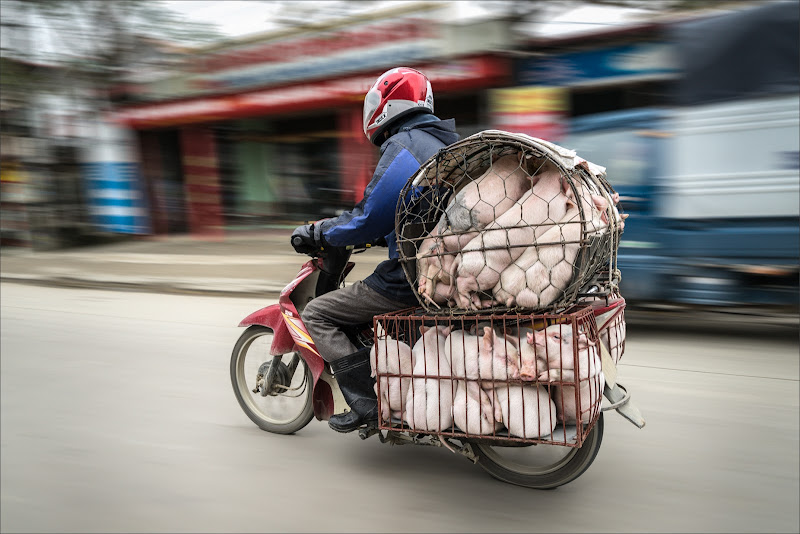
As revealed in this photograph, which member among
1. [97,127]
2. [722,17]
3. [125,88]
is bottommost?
[97,127]

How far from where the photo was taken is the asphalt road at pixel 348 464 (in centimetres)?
264

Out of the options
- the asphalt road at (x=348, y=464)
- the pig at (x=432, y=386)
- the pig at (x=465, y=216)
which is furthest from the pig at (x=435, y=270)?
the asphalt road at (x=348, y=464)

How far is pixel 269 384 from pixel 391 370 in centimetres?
101

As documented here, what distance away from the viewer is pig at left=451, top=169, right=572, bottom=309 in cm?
234

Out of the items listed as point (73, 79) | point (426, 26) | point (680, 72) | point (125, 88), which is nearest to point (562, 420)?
point (680, 72)

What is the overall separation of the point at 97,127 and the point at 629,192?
13.5 meters

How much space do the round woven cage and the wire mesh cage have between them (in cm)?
9

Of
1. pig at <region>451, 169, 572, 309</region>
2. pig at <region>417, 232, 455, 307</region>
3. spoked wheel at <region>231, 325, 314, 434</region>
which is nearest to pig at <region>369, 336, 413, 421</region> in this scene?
pig at <region>417, 232, 455, 307</region>

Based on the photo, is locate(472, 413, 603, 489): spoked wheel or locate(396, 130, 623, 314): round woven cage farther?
locate(472, 413, 603, 489): spoked wheel

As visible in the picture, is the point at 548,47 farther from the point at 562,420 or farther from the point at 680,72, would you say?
the point at 562,420

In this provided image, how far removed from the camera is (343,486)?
295 centimetres

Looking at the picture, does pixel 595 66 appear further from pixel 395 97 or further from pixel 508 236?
pixel 508 236

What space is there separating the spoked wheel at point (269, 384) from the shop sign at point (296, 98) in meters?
7.28

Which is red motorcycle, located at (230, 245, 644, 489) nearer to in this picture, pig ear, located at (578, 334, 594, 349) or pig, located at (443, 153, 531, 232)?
pig ear, located at (578, 334, 594, 349)
